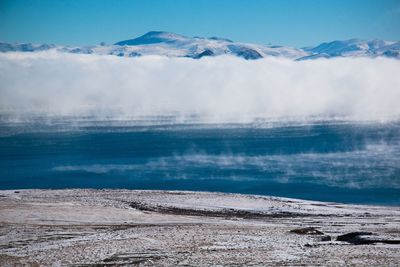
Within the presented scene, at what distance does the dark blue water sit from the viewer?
2120 inches

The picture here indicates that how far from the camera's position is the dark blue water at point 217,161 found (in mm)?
53844

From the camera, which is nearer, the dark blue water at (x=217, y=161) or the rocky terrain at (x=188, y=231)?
the rocky terrain at (x=188, y=231)

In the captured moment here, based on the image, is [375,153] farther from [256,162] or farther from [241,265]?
[241,265]

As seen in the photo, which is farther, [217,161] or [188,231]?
[217,161]

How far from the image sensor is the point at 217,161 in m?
70.6

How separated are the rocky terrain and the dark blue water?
1036 cm

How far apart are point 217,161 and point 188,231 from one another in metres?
41.6

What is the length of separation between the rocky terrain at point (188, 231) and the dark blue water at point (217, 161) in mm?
10365

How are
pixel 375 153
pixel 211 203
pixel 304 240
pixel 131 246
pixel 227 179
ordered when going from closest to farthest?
pixel 131 246 < pixel 304 240 < pixel 211 203 < pixel 227 179 < pixel 375 153

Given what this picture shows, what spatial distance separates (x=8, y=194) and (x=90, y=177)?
1579 centimetres

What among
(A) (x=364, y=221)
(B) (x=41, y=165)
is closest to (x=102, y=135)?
(B) (x=41, y=165)

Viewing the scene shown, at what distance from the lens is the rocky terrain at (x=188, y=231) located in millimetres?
23672

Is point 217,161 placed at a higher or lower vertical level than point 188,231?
higher

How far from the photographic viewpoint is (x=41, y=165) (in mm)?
68562
